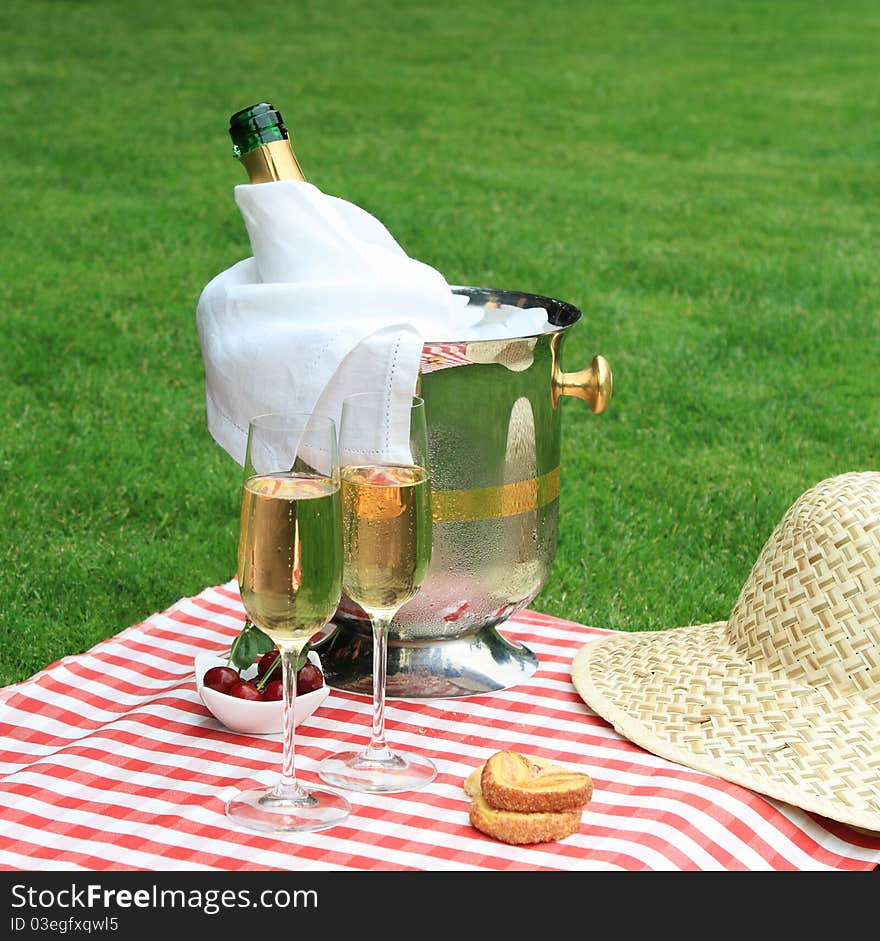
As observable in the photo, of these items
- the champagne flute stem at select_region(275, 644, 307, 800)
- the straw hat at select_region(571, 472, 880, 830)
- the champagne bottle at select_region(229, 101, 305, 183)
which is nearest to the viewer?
the champagne flute stem at select_region(275, 644, 307, 800)

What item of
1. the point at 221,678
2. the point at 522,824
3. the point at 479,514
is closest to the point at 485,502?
the point at 479,514

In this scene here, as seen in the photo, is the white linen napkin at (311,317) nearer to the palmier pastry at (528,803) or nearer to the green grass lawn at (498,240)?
the palmier pastry at (528,803)

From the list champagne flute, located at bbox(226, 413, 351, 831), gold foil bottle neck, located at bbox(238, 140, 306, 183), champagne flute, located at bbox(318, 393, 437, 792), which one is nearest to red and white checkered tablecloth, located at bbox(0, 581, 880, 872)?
champagne flute, located at bbox(318, 393, 437, 792)

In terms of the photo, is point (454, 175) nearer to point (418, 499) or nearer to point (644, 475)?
point (644, 475)

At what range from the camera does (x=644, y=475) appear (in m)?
4.89

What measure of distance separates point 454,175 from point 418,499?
704 cm

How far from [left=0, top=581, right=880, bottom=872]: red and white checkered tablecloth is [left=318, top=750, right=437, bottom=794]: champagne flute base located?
22 mm

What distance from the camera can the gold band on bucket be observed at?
246 centimetres

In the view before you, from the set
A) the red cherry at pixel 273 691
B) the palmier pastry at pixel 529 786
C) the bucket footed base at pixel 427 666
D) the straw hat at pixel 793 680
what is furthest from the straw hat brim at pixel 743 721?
the red cherry at pixel 273 691

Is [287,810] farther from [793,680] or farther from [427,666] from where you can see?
[793,680]

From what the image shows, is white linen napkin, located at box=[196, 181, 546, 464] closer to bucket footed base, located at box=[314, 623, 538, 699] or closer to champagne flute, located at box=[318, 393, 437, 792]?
champagne flute, located at box=[318, 393, 437, 792]

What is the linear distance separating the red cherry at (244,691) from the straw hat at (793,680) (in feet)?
1.88

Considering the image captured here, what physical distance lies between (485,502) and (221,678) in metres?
0.53

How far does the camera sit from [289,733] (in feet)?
6.68
